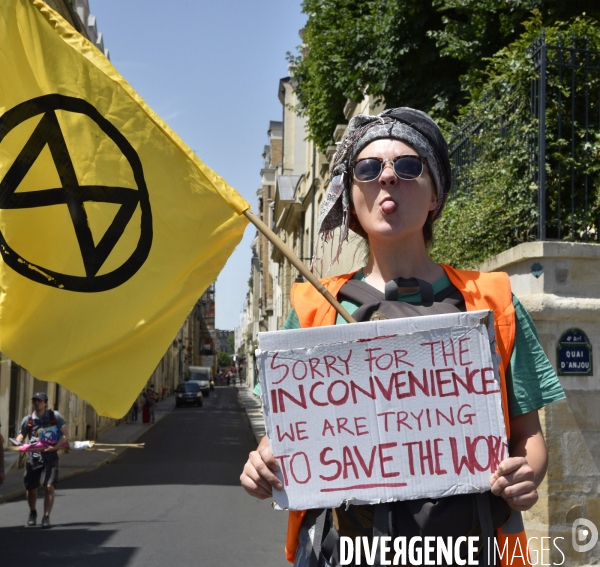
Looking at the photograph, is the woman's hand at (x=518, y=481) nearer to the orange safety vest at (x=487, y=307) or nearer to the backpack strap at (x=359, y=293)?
the orange safety vest at (x=487, y=307)

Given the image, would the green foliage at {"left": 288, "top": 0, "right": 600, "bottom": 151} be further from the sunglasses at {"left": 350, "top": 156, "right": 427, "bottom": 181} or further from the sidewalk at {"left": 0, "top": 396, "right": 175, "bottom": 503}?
the sunglasses at {"left": 350, "top": 156, "right": 427, "bottom": 181}

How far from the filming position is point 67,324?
10.4ft

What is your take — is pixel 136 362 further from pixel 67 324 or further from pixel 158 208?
pixel 158 208

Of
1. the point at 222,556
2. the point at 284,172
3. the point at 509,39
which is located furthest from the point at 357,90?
the point at 284,172

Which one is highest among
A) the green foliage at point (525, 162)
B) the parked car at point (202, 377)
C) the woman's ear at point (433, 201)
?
the parked car at point (202, 377)

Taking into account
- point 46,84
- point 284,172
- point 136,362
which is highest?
point 284,172

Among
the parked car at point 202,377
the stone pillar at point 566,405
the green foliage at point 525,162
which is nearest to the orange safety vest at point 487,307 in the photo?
the stone pillar at point 566,405

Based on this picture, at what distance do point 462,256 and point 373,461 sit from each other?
20.0ft

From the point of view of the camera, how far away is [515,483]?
6.63 feet

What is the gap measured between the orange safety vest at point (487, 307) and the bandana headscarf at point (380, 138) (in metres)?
0.24

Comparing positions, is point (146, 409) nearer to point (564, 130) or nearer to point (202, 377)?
point (564, 130)

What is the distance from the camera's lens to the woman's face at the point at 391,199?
2328mm

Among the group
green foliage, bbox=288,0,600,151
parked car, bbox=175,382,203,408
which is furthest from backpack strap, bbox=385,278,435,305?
parked car, bbox=175,382,203,408

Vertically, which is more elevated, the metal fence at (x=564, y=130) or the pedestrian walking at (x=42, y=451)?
the metal fence at (x=564, y=130)
